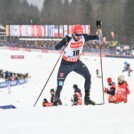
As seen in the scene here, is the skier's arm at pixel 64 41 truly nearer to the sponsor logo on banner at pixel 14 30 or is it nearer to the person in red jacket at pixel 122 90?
the person in red jacket at pixel 122 90

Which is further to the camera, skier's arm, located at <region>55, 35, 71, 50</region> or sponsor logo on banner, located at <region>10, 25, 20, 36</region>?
sponsor logo on banner, located at <region>10, 25, 20, 36</region>

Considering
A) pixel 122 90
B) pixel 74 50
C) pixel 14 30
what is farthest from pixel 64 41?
pixel 14 30

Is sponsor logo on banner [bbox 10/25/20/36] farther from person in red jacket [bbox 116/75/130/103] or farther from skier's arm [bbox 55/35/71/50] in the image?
skier's arm [bbox 55/35/71/50]

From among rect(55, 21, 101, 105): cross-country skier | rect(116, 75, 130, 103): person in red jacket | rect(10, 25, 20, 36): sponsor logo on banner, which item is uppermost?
rect(10, 25, 20, 36): sponsor logo on banner

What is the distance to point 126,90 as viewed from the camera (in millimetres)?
9203

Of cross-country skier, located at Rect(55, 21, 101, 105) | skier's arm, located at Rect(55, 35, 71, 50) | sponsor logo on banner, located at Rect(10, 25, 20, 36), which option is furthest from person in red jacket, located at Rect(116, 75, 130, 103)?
sponsor logo on banner, located at Rect(10, 25, 20, 36)

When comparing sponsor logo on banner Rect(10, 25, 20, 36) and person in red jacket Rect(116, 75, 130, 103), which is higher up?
sponsor logo on banner Rect(10, 25, 20, 36)

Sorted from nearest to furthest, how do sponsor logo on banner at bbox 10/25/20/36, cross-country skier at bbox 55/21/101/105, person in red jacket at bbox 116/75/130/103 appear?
→ cross-country skier at bbox 55/21/101/105
person in red jacket at bbox 116/75/130/103
sponsor logo on banner at bbox 10/25/20/36

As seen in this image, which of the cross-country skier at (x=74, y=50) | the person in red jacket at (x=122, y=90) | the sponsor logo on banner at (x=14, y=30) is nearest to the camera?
the cross-country skier at (x=74, y=50)

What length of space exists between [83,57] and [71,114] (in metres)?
39.9

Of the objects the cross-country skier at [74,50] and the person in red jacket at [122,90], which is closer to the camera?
the cross-country skier at [74,50]

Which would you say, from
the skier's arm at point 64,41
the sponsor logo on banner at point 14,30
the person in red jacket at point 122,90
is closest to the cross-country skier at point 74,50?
the skier's arm at point 64,41

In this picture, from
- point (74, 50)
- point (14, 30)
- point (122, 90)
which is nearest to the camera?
point (74, 50)

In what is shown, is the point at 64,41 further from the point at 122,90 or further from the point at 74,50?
the point at 122,90
